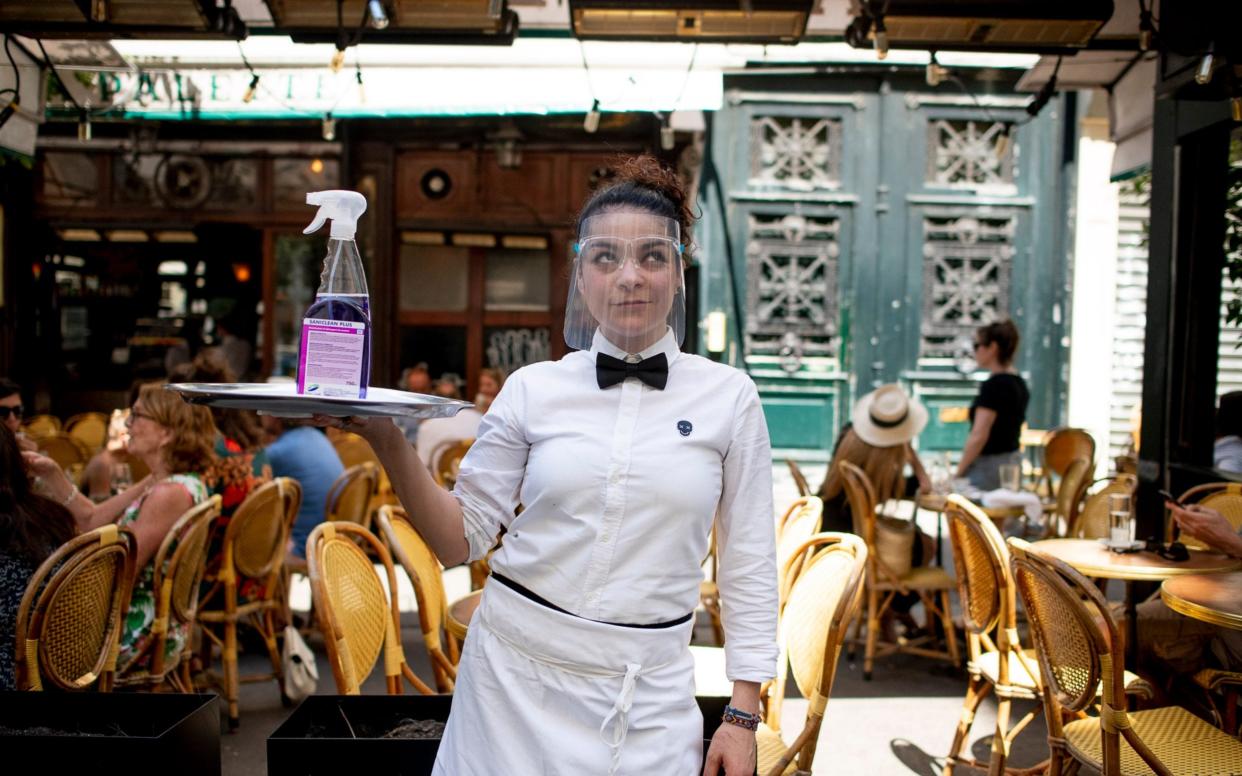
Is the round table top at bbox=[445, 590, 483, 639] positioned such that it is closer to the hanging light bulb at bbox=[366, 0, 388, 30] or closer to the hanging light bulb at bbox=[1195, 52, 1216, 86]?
the hanging light bulb at bbox=[366, 0, 388, 30]

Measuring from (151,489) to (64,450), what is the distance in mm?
3458

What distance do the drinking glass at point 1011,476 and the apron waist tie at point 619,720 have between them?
4877 mm

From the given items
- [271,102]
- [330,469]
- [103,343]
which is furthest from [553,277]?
[330,469]

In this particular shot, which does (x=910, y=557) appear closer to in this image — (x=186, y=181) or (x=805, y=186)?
(x=805, y=186)

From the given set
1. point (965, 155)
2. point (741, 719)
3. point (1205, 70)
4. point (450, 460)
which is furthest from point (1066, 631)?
point (965, 155)

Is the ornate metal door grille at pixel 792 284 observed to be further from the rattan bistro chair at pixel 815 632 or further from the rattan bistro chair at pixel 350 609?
the rattan bistro chair at pixel 350 609

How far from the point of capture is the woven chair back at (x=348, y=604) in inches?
102

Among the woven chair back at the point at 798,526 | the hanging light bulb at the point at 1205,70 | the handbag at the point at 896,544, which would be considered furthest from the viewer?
the handbag at the point at 896,544

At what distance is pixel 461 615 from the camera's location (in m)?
3.66

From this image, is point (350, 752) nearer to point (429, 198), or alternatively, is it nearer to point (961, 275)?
point (961, 275)

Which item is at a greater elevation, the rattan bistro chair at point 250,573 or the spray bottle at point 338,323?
the spray bottle at point 338,323

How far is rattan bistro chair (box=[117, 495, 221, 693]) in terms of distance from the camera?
376cm

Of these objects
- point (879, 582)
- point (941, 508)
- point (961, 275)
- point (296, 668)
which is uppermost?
point (961, 275)

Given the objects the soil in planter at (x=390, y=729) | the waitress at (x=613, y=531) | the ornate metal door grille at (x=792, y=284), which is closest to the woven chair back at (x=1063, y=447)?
the ornate metal door grille at (x=792, y=284)
